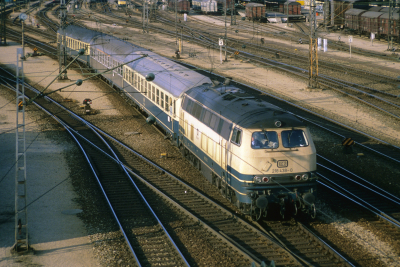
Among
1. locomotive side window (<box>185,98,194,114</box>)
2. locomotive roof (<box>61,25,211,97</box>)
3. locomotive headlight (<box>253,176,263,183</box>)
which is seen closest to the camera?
locomotive headlight (<box>253,176,263,183</box>)

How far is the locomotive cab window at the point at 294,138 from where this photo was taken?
14047mm

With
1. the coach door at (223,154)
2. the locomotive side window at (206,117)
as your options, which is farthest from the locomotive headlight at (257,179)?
the locomotive side window at (206,117)

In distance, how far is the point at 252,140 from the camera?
549 inches

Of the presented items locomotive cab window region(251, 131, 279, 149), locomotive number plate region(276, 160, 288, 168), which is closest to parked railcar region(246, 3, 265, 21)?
locomotive cab window region(251, 131, 279, 149)

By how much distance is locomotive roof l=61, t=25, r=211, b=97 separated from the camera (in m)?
21.7

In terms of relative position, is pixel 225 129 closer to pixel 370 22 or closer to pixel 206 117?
pixel 206 117

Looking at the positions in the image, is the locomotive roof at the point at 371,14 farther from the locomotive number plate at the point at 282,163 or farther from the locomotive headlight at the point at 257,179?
the locomotive headlight at the point at 257,179

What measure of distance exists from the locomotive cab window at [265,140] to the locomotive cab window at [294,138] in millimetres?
259

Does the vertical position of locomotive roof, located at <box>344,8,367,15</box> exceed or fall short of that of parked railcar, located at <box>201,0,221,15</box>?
it falls short

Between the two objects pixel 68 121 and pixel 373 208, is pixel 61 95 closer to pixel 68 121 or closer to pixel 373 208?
pixel 68 121

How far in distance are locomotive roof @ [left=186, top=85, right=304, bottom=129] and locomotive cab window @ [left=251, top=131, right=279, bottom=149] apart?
213 millimetres

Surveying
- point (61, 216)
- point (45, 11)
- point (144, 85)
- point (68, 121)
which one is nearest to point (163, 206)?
point (61, 216)

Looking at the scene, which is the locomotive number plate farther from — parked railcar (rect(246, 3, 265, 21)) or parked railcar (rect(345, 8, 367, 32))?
parked railcar (rect(246, 3, 265, 21))

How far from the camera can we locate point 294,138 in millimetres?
14148
